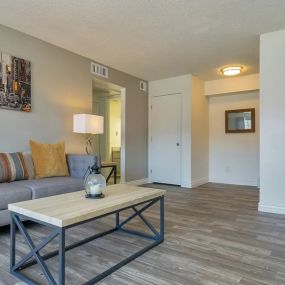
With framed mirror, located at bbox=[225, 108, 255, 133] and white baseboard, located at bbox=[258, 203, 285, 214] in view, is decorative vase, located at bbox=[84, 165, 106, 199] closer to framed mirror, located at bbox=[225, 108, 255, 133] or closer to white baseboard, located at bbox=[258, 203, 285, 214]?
white baseboard, located at bbox=[258, 203, 285, 214]

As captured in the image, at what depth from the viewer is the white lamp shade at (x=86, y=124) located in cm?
340

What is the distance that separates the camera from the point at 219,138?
18.7ft

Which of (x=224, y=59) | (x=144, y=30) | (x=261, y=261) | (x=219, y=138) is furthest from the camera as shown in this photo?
(x=219, y=138)

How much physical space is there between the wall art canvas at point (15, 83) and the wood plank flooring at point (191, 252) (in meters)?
1.52

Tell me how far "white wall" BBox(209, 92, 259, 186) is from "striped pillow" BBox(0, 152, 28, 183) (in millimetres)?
4276

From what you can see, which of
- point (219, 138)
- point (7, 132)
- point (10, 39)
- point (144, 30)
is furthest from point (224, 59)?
point (7, 132)

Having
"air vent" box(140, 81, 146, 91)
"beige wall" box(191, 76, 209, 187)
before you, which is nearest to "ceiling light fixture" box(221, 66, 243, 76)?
"beige wall" box(191, 76, 209, 187)

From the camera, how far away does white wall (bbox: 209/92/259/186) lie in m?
5.29

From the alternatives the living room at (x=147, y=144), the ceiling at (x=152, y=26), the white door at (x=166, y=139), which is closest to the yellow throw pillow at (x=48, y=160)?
the living room at (x=147, y=144)

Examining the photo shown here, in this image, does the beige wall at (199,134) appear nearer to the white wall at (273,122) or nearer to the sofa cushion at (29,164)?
the white wall at (273,122)

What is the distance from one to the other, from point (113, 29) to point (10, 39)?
1.32m

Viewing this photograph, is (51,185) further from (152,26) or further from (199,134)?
(199,134)

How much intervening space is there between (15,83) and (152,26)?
190 centimetres

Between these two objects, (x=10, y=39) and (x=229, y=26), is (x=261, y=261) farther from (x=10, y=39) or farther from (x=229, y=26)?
(x=10, y=39)
